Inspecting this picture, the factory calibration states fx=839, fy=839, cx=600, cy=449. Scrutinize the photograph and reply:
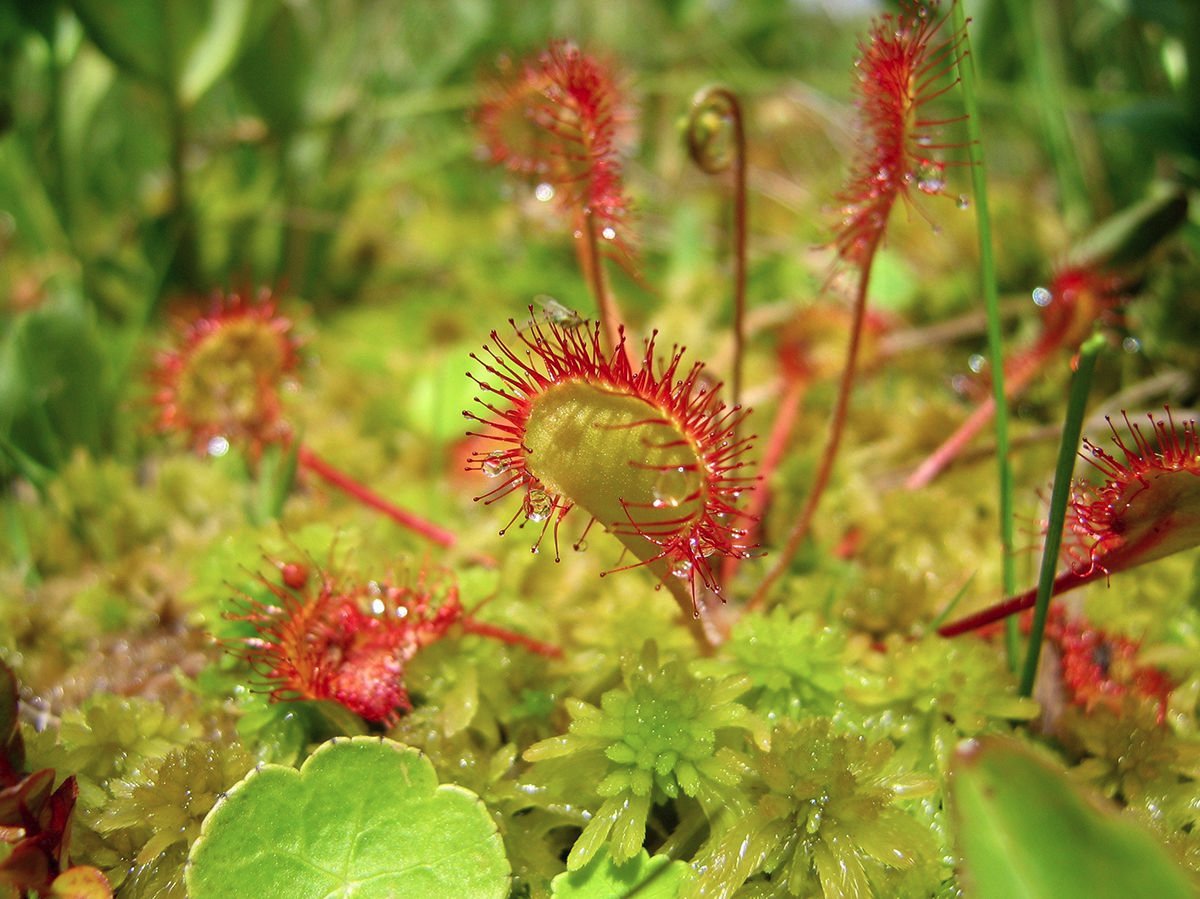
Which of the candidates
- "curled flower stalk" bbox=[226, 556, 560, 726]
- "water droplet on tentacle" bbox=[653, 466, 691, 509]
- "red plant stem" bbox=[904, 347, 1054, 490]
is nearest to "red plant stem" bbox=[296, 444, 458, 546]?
"curled flower stalk" bbox=[226, 556, 560, 726]

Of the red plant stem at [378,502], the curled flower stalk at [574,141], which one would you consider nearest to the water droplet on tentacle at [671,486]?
the curled flower stalk at [574,141]

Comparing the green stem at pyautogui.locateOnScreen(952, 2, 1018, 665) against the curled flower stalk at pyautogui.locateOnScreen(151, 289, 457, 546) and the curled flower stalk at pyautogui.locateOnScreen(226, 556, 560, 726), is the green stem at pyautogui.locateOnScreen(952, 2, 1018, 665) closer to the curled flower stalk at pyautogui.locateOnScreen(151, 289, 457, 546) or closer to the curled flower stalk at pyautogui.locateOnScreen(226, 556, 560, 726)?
the curled flower stalk at pyautogui.locateOnScreen(226, 556, 560, 726)

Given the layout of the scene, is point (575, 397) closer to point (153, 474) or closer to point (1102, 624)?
point (1102, 624)

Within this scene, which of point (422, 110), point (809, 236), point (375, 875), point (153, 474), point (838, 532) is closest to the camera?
point (375, 875)

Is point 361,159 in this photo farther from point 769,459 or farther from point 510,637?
point 510,637

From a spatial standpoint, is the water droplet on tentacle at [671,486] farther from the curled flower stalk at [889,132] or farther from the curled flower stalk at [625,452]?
the curled flower stalk at [889,132]

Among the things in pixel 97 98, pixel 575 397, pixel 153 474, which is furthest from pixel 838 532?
pixel 97 98

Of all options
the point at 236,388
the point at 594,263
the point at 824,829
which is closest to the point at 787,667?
the point at 824,829
